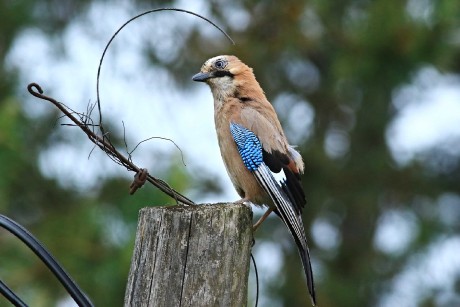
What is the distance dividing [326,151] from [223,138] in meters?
6.67

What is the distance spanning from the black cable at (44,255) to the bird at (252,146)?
1.95 m

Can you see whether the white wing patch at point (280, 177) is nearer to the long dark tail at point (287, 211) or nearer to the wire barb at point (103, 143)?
the long dark tail at point (287, 211)

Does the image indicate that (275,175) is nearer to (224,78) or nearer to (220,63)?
(224,78)

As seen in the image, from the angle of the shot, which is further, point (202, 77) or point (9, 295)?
point (202, 77)

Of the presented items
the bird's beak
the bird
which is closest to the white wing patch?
the bird

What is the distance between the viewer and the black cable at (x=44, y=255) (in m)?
3.38

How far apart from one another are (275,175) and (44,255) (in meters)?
2.49

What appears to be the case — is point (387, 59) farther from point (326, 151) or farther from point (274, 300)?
point (274, 300)

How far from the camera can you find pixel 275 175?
5.72 metres

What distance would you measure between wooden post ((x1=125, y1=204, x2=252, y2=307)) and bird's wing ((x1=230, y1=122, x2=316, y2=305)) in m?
1.53

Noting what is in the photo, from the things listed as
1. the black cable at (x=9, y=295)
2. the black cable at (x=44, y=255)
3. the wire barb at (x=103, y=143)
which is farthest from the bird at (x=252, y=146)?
the black cable at (x=9, y=295)

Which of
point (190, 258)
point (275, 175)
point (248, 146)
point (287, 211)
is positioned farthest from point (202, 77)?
point (190, 258)

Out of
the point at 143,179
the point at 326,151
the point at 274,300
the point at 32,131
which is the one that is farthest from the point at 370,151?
the point at 143,179

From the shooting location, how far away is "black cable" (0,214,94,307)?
11.1ft
